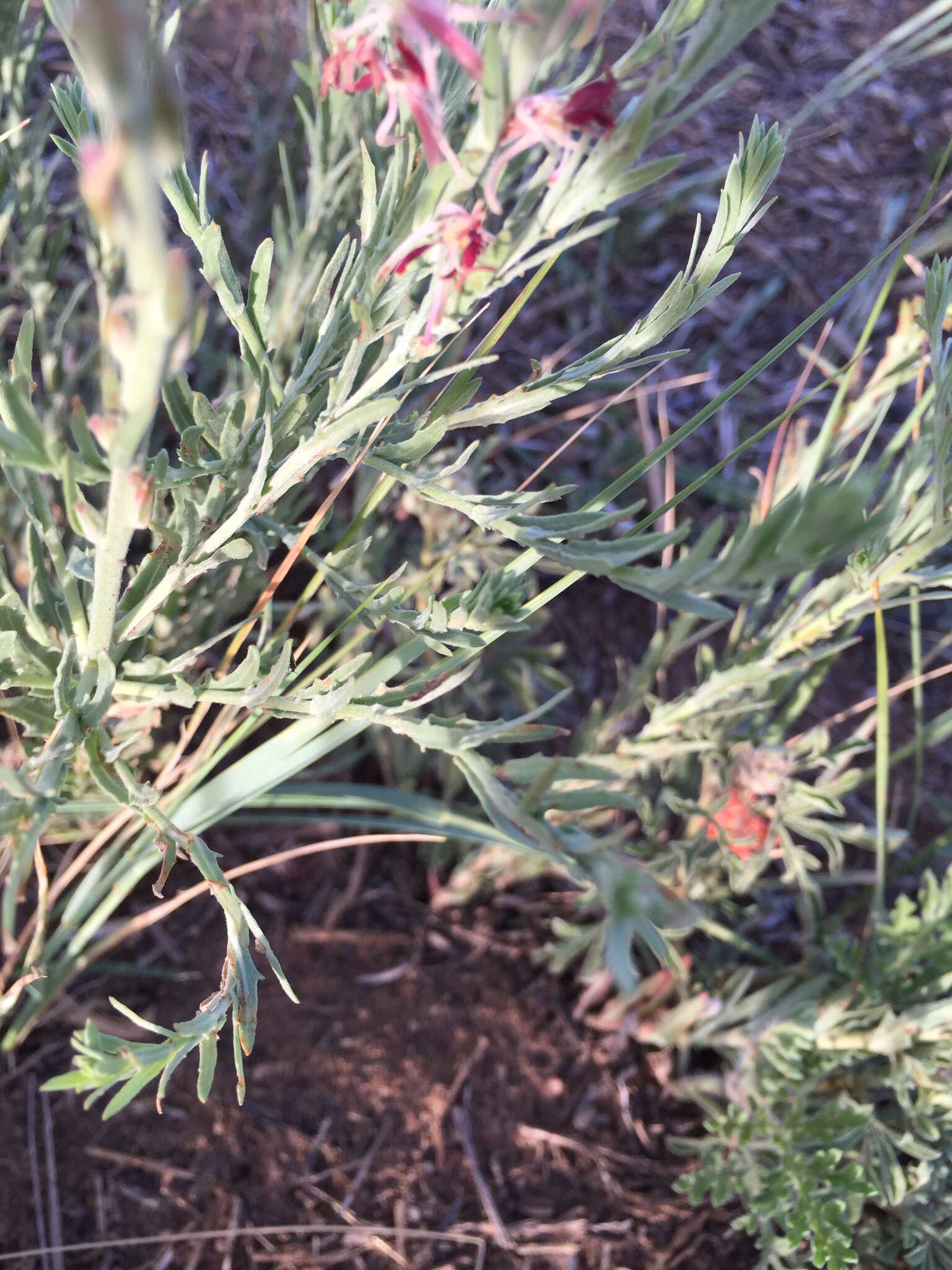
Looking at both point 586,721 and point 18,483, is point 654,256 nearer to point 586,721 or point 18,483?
point 586,721

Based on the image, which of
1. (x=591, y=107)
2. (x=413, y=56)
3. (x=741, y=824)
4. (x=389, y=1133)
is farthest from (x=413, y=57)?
(x=389, y=1133)

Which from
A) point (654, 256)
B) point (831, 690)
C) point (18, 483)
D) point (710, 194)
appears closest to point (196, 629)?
point (18, 483)

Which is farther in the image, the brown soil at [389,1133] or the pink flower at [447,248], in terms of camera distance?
the brown soil at [389,1133]

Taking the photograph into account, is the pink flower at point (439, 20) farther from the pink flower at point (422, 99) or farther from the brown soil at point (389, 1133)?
the brown soil at point (389, 1133)

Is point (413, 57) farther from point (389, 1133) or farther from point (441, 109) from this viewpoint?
point (389, 1133)

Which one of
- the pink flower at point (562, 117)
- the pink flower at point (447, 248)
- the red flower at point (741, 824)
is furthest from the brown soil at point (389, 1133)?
the pink flower at point (562, 117)

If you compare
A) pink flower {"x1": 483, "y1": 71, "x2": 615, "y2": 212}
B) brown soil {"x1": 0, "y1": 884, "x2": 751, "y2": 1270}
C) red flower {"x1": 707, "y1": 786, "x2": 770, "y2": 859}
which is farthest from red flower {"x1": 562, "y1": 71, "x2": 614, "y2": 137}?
brown soil {"x1": 0, "y1": 884, "x2": 751, "y2": 1270}
